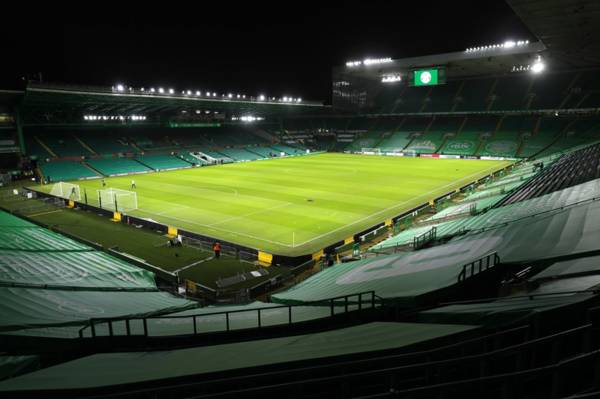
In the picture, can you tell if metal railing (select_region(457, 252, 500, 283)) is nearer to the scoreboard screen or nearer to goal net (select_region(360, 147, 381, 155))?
the scoreboard screen

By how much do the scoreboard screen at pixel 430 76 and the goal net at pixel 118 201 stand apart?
162 ft

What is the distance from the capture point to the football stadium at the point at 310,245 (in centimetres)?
470

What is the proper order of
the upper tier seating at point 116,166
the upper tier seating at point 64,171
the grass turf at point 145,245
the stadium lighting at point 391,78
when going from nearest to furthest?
the grass turf at point 145,245, the upper tier seating at point 64,171, the upper tier seating at point 116,166, the stadium lighting at point 391,78

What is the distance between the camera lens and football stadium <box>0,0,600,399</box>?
4703mm

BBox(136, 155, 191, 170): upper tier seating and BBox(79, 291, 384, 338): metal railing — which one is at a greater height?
BBox(136, 155, 191, 170): upper tier seating

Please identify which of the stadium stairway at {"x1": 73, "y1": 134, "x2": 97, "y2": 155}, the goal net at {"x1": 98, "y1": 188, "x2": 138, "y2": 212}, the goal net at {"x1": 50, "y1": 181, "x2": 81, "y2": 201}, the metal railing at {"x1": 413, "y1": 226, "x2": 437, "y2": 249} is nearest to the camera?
the metal railing at {"x1": 413, "y1": 226, "x2": 437, "y2": 249}

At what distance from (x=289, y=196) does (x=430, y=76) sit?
Result: 41064 millimetres

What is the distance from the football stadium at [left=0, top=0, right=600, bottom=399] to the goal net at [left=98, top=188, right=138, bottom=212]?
0.29 m

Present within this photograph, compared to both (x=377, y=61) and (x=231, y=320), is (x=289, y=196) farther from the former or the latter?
(x=377, y=61)

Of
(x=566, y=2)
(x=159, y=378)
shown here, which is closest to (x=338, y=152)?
(x=566, y=2)

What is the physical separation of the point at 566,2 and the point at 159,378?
2270cm

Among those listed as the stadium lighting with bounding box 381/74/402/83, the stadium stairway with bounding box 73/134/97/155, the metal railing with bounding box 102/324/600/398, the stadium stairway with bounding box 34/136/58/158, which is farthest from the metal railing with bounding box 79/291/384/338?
the stadium lighting with bounding box 381/74/402/83

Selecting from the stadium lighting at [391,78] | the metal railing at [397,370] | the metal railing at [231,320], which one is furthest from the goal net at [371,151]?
the metal railing at [397,370]

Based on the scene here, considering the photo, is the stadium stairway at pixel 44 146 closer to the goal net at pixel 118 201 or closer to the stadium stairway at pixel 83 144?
the stadium stairway at pixel 83 144
